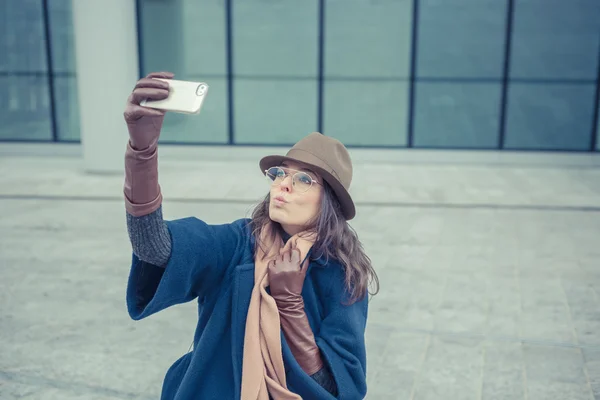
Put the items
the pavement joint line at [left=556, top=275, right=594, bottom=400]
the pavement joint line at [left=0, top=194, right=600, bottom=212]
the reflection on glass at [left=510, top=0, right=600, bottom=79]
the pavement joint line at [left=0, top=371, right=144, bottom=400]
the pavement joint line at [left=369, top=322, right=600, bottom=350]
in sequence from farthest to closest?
the reflection on glass at [left=510, top=0, right=600, bottom=79] → the pavement joint line at [left=0, top=194, right=600, bottom=212] → the pavement joint line at [left=369, top=322, right=600, bottom=350] → the pavement joint line at [left=556, top=275, right=594, bottom=400] → the pavement joint line at [left=0, top=371, right=144, bottom=400]

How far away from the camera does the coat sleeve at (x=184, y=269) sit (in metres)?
2.38

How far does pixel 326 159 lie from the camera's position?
257 centimetres

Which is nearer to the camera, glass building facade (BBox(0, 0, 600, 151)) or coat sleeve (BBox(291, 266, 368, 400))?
coat sleeve (BBox(291, 266, 368, 400))

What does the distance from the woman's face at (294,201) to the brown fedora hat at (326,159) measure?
5cm

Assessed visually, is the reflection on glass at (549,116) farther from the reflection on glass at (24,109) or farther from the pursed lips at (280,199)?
the pursed lips at (280,199)

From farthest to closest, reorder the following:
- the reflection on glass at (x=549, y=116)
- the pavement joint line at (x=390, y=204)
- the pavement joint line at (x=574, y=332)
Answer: the reflection on glass at (x=549, y=116), the pavement joint line at (x=390, y=204), the pavement joint line at (x=574, y=332)

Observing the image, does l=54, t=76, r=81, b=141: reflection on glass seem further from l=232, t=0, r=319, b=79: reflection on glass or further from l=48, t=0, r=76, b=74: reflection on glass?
l=232, t=0, r=319, b=79: reflection on glass

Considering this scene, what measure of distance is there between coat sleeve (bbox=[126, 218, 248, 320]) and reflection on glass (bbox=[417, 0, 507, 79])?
1058 cm

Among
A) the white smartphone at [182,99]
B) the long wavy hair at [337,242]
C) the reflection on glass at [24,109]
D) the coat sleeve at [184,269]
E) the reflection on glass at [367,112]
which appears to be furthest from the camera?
the reflection on glass at [24,109]

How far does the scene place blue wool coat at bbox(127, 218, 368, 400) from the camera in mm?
2428

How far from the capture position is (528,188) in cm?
1073

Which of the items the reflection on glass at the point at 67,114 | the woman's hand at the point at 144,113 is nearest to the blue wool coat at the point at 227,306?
the woman's hand at the point at 144,113

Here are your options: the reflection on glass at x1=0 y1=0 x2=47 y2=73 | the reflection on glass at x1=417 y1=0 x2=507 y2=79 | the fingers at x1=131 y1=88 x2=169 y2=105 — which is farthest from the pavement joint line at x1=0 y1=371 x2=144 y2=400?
the reflection on glass at x1=0 y1=0 x2=47 y2=73

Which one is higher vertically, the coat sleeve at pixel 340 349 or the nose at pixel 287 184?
the nose at pixel 287 184
